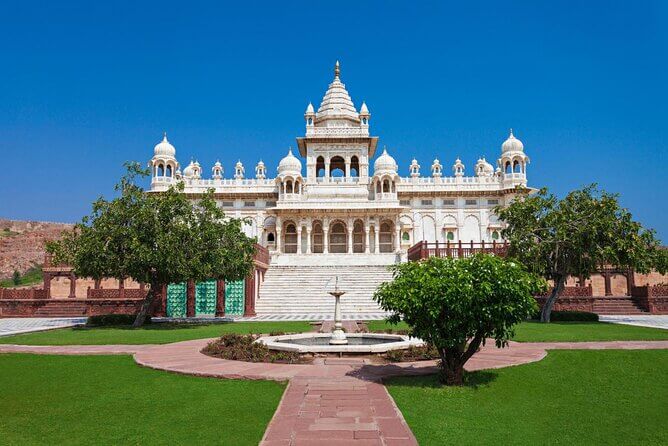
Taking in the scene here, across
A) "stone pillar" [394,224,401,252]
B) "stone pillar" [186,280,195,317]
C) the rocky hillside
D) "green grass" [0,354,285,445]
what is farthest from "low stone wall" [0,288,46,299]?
the rocky hillside

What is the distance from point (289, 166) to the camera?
4759 cm

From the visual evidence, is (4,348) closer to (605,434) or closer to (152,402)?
(152,402)

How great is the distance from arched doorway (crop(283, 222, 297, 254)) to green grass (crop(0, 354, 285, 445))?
125ft

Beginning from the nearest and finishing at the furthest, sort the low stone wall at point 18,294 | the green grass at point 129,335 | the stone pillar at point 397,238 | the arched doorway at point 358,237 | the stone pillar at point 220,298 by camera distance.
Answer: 1. the green grass at point 129,335
2. the stone pillar at point 220,298
3. the low stone wall at point 18,294
4. the stone pillar at point 397,238
5. the arched doorway at point 358,237

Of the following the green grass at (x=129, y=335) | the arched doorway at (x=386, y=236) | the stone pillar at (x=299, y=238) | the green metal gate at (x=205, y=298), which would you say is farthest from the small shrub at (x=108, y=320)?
the arched doorway at (x=386, y=236)

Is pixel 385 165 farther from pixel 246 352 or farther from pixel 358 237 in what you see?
pixel 246 352

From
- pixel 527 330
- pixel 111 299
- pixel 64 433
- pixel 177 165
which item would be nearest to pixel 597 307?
pixel 527 330

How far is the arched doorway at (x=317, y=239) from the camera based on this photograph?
48.3 m

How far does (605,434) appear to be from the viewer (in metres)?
5.91

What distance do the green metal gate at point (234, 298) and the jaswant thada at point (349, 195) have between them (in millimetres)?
18142

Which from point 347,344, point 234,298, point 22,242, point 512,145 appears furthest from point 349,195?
point 22,242

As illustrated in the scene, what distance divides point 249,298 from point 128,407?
19.1 meters

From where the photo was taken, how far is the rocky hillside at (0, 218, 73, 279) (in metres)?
62.0

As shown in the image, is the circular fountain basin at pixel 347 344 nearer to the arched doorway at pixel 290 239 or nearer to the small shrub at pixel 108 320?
the small shrub at pixel 108 320
